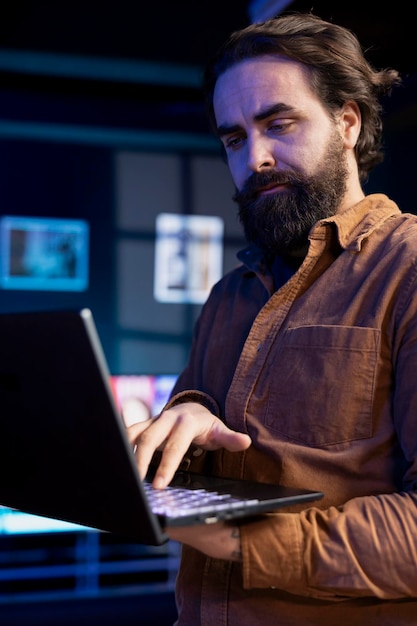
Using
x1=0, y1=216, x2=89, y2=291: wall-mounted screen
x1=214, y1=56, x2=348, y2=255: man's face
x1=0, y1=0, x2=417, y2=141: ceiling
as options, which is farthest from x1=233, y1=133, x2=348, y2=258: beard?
x1=0, y1=216, x2=89, y2=291: wall-mounted screen

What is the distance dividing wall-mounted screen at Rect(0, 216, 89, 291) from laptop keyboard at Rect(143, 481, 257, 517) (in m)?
3.65

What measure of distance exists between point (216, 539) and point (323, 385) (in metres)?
0.33

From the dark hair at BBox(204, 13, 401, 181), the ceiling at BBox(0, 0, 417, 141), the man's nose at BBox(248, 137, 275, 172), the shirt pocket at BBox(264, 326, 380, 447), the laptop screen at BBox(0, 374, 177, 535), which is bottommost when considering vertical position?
the laptop screen at BBox(0, 374, 177, 535)

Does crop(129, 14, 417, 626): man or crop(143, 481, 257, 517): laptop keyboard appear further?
crop(129, 14, 417, 626): man

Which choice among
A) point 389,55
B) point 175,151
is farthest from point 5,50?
point 389,55

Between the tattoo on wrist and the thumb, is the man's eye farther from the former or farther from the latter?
the tattoo on wrist

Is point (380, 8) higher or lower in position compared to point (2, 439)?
higher

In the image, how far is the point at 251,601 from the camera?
4.17 ft

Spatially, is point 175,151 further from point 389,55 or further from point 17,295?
point 389,55

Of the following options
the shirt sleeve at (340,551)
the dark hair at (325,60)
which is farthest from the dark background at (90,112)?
the shirt sleeve at (340,551)

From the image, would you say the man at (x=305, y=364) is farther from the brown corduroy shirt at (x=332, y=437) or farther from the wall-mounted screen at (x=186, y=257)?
the wall-mounted screen at (x=186, y=257)

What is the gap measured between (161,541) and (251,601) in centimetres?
46

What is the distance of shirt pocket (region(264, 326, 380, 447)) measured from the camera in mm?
1266

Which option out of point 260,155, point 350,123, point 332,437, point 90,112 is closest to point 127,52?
point 90,112
